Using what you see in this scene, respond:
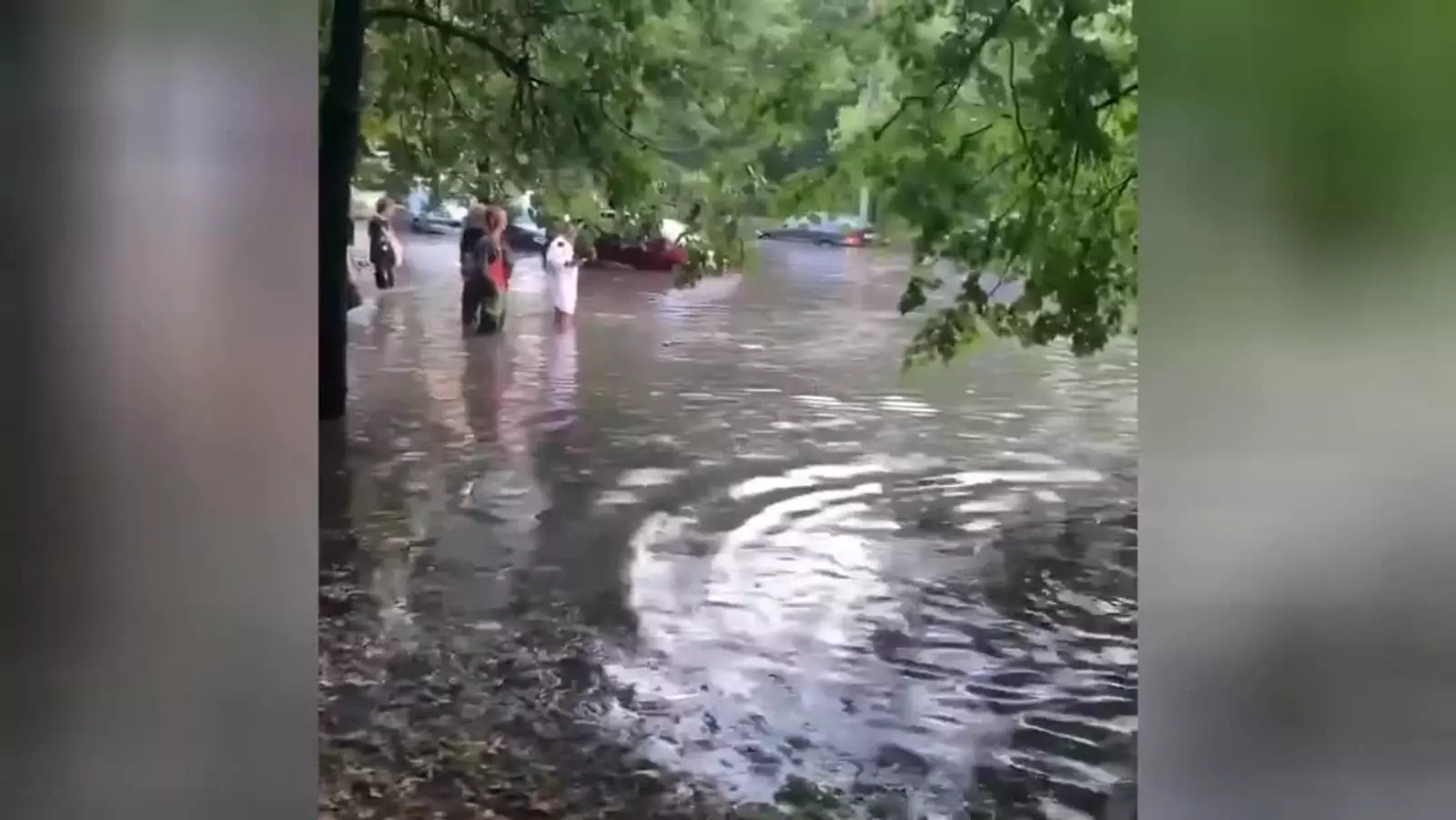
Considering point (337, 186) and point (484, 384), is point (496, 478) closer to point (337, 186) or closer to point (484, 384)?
point (484, 384)

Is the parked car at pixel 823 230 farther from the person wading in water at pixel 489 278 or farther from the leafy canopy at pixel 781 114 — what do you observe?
the person wading in water at pixel 489 278

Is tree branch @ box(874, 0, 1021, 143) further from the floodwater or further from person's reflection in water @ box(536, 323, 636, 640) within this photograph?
person's reflection in water @ box(536, 323, 636, 640)

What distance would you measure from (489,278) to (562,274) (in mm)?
59

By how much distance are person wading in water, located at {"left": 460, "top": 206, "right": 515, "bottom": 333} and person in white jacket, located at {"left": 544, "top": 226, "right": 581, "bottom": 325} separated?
0.10ft

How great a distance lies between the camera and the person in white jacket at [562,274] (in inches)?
41.0

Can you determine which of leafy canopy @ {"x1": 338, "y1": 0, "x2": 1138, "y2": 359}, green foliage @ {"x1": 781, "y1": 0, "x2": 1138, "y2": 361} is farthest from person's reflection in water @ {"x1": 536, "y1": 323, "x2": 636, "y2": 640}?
green foliage @ {"x1": 781, "y1": 0, "x2": 1138, "y2": 361}

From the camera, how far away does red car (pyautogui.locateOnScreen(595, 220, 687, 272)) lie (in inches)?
41.3

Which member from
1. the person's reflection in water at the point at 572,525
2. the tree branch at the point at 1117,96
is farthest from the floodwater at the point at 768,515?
the tree branch at the point at 1117,96

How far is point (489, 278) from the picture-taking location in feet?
3.40

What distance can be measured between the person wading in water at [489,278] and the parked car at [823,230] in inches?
8.3
